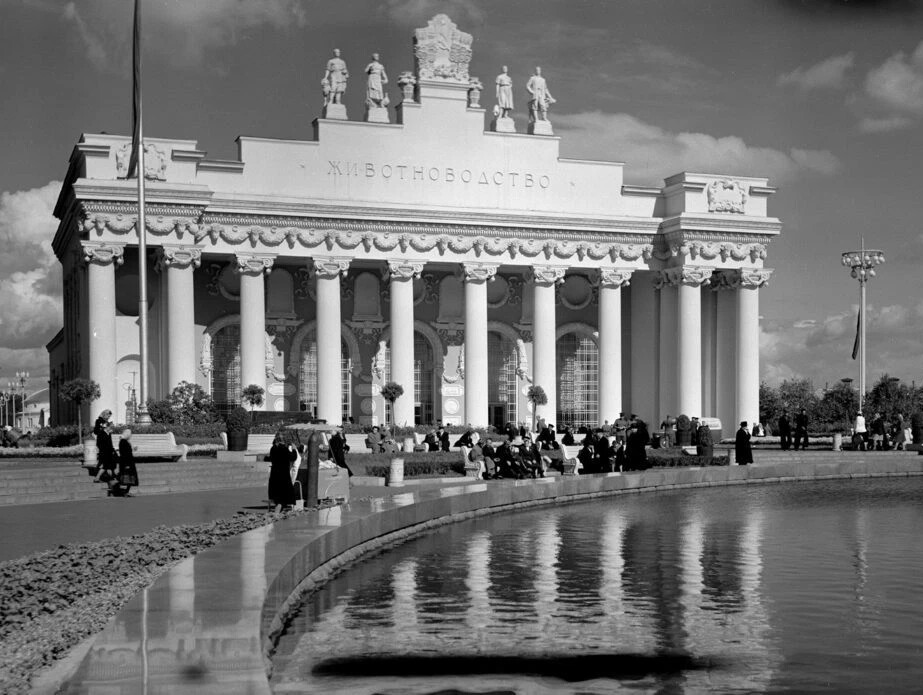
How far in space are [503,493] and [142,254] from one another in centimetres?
1974

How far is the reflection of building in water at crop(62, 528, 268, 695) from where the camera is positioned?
8.93 metres

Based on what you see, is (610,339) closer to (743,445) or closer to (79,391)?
(743,445)

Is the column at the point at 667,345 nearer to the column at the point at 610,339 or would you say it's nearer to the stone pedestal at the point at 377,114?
the column at the point at 610,339

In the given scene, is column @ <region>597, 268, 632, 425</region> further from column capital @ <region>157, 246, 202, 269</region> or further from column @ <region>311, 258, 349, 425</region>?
column capital @ <region>157, 246, 202, 269</region>

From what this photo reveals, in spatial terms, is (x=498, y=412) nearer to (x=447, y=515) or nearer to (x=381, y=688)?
(x=447, y=515)

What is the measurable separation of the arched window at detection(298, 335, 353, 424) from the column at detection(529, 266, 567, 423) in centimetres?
847

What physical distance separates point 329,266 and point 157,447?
1880 cm

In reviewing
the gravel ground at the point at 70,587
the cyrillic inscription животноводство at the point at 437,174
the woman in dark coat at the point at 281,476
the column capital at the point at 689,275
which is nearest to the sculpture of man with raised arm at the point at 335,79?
the cyrillic inscription животноводство at the point at 437,174

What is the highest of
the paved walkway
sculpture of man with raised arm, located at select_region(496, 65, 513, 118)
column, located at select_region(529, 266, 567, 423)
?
sculpture of man with raised arm, located at select_region(496, 65, 513, 118)

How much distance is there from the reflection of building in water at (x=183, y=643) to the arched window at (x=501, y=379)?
4882 centimetres

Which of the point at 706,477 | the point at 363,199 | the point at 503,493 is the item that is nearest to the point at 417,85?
the point at 363,199

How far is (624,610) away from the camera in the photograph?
14.2 metres

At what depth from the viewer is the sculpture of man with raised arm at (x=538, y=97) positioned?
197ft

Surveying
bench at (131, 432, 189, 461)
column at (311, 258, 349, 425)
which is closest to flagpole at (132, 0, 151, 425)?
bench at (131, 432, 189, 461)
